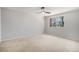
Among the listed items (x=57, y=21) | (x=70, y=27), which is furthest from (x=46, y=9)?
(x=70, y=27)

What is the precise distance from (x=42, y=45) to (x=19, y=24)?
0.59 metres

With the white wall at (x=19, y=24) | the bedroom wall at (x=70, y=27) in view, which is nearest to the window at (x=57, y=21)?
the bedroom wall at (x=70, y=27)

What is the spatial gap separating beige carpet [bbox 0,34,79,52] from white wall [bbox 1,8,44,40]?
0.12m

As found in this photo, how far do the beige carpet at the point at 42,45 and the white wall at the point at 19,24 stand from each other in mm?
123

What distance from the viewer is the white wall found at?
152 centimetres

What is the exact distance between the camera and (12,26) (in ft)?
5.07

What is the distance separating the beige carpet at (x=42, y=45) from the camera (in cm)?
155

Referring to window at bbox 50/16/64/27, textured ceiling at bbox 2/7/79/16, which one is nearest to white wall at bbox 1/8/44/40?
textured ceiling at bbox 2/7/79/16

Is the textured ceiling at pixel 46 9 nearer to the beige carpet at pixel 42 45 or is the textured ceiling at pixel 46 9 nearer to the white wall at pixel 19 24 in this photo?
the white wall at pixel 19 24

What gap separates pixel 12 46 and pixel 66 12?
1190 millimetres
